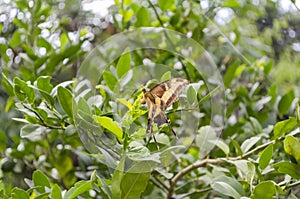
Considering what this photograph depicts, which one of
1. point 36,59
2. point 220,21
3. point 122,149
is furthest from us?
point 220,21

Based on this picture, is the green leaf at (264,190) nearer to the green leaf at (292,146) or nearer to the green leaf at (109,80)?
the green leaf at (292,146)

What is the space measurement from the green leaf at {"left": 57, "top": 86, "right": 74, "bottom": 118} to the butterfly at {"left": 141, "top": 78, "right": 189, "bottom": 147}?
3.1 inches

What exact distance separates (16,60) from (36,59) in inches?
5.7

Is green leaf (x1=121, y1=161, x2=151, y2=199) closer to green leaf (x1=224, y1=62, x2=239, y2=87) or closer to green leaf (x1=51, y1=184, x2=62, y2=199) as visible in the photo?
green leaf (x1=51, y1=184, x2=62, y2=199)

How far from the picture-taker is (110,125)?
0.40 meters

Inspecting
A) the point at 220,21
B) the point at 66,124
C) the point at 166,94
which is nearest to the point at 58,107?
the point at 66,124

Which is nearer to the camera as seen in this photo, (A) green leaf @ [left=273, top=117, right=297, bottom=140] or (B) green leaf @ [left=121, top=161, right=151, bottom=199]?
(B) green leaf @ [left=121, top=161, right=151, bottom=199]

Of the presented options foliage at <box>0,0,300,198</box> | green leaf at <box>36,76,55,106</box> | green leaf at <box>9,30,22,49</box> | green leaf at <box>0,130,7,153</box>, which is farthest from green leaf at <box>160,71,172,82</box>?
green leaf at <box>9,30,22,49</box>

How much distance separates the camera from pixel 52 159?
762 millimetres

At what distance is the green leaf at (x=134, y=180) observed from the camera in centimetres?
42

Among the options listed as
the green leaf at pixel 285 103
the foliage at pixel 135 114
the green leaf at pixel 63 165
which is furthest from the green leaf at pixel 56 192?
the green leaf at pixel 285 103

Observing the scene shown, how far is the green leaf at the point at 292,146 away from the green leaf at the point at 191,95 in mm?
90

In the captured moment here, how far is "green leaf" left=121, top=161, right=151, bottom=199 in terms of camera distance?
0.42 m

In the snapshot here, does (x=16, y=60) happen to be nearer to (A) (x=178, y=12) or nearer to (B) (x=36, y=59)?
(B) (x=36, y=59)
